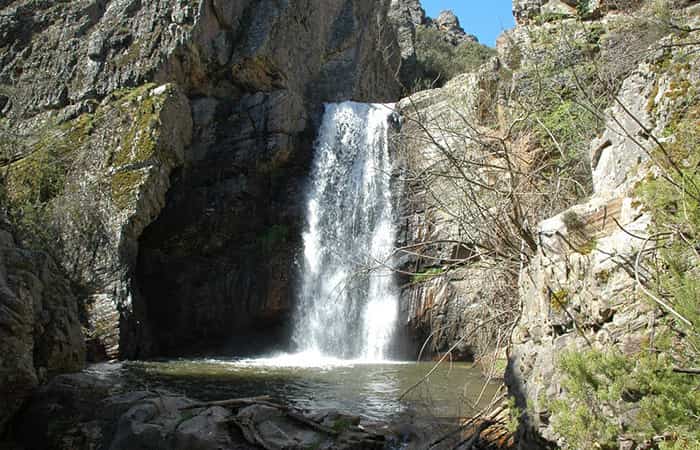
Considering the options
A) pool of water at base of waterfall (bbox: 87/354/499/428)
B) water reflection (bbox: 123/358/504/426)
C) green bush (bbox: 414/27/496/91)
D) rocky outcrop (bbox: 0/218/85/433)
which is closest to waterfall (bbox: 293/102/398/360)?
pool of water at base of waterfall (bbox: 87/354/499/428)

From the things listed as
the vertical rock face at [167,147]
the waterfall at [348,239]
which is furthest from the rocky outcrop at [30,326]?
the waterfall at [348,239]

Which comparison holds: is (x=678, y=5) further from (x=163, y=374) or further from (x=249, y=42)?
(x=249, y=42)

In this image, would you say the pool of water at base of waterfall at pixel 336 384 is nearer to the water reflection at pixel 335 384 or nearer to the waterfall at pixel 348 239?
the water reflection at pixel 335 384

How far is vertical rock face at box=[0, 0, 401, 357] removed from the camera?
1365 cm

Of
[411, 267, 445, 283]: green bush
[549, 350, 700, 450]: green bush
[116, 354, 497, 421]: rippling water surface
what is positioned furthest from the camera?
[116, 354, 497, 421]: rippling water surface

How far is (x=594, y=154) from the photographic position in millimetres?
3984

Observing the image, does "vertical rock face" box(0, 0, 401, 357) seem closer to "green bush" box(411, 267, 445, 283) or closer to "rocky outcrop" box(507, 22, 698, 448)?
"green bush" box(411, 267, 445, 283)

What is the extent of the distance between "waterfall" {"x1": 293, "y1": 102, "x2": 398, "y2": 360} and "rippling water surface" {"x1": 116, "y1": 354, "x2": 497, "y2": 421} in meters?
2.00

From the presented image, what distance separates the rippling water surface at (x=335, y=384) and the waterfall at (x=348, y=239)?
Result: 6.55ft

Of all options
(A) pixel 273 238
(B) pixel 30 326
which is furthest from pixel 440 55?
(B) pixel 30 326

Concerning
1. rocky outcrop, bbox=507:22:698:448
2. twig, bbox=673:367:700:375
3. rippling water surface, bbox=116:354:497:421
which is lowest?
rippling water surface, bbox=116:354:497:421

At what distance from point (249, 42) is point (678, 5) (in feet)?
46.9

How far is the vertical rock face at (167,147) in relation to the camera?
13.6 meters

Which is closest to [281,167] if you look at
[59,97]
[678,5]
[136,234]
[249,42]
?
[249,42]
